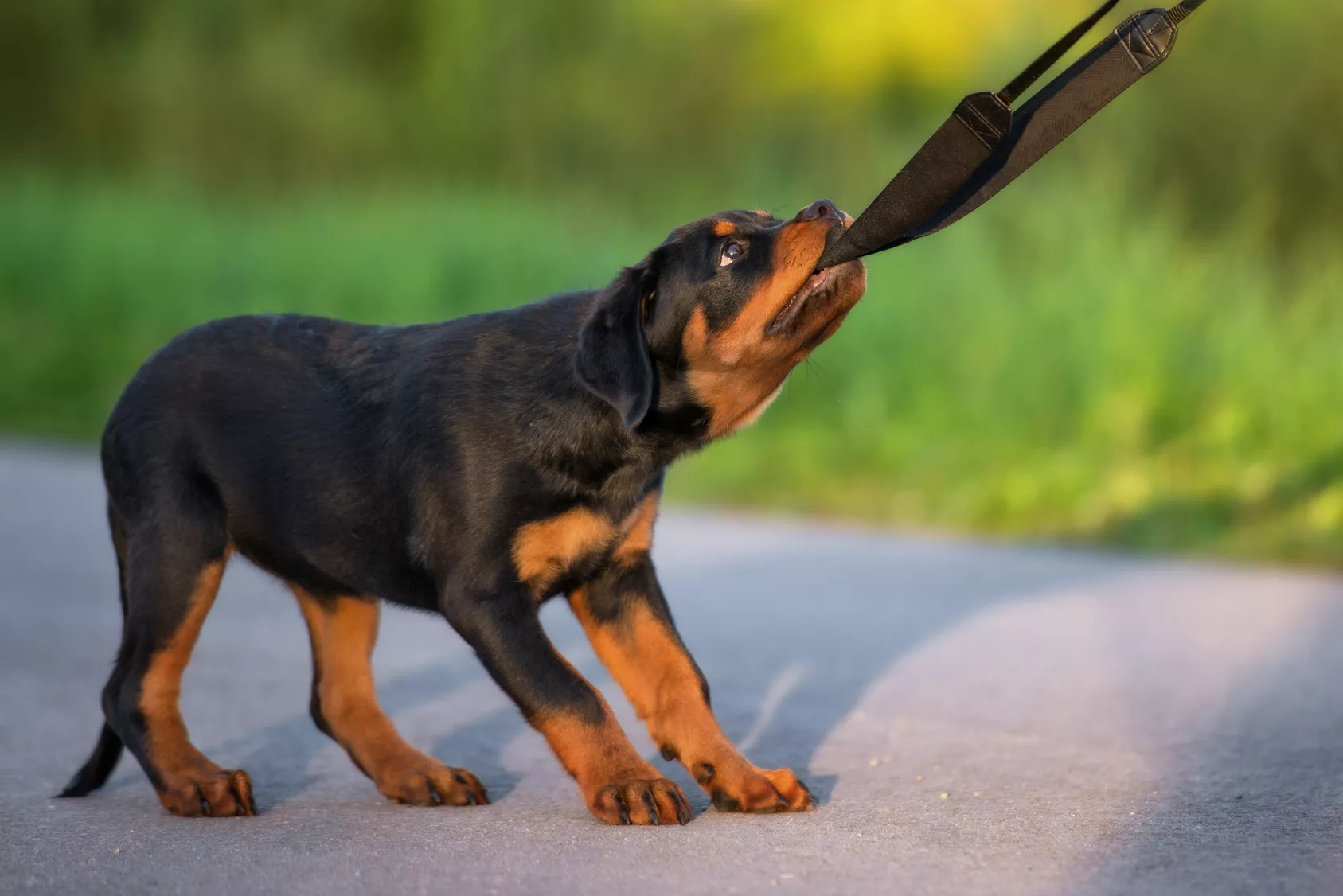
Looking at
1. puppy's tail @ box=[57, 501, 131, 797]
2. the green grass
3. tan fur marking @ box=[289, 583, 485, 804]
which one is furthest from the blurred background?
puppy's tail @ box=[57, 501, 131, 797]

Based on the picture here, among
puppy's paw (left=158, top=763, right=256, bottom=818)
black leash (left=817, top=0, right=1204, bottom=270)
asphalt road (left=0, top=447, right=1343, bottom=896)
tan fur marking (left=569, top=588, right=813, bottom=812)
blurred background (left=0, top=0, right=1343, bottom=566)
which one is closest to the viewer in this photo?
asphalt road (left=0, top=447, right=1343, bottom=896)

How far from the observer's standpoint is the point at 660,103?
23047 millimetres

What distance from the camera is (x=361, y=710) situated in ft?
14.1

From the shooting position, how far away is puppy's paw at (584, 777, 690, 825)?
11.8 feet

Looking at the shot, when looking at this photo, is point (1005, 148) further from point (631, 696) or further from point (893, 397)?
point (893, 397)

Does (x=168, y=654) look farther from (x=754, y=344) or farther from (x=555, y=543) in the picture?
(x=754, y=344)

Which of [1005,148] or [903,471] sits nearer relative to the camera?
[1005,148]

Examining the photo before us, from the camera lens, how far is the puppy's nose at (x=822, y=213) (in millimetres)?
3969

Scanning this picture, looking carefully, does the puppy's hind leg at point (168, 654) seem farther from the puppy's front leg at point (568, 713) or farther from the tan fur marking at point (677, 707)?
the tan fur marking at point (677, 707)

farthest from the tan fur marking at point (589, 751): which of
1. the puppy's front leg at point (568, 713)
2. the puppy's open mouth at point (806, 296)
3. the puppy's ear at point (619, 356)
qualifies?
the puppy's open mouth at point (806, 296)

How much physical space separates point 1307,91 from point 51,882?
12.0 meters

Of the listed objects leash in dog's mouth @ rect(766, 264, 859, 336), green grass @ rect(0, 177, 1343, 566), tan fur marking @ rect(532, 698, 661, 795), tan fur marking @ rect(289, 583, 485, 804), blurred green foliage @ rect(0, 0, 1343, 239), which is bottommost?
green grass @ rect(0, 177, 1343, 566)

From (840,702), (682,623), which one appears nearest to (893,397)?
(682,623)

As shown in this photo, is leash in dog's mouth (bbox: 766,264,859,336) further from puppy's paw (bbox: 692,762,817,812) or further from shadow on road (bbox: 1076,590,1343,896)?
shadow on road (bbox: 1076,590,1343,896)
